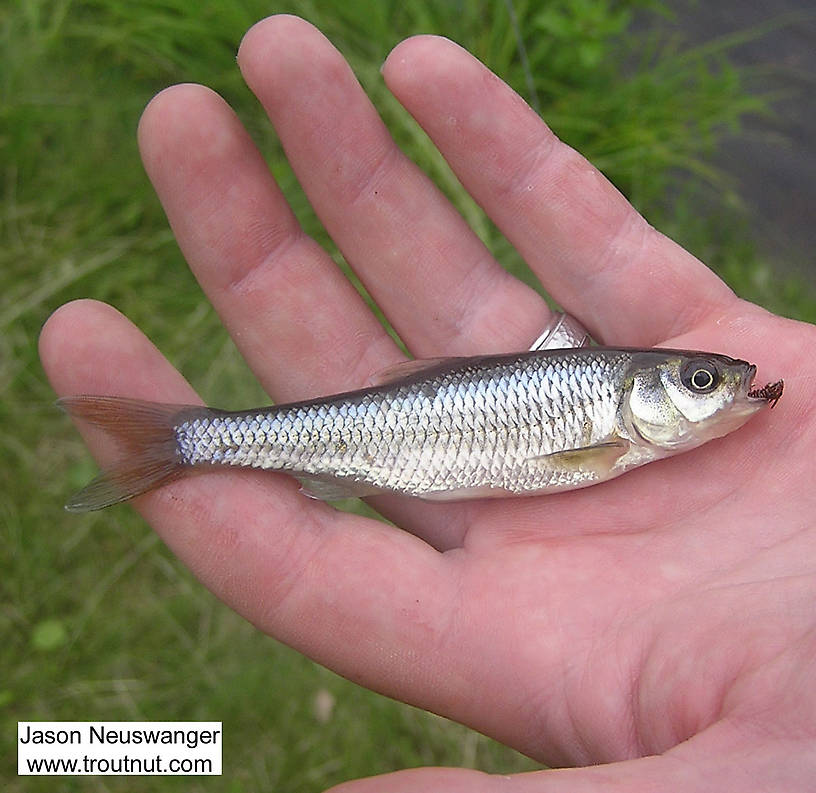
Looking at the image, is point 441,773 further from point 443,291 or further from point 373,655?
→ point 443,291

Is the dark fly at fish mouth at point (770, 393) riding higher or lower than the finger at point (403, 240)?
lower

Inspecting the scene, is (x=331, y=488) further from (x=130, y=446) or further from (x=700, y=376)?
(x=700, y=376)

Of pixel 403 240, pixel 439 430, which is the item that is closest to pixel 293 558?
pixel 439 430

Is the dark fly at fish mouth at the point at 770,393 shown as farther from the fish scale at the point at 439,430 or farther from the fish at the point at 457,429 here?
the fish scale at the point at 439,430

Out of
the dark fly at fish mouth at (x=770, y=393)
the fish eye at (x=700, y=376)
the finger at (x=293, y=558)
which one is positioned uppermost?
the fish eye at (x=700, y=376)

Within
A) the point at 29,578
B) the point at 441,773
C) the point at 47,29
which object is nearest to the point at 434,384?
the point at 441,773

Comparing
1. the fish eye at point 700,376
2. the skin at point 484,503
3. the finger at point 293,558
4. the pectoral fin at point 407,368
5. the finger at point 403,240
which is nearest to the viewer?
the skin at point 484,503

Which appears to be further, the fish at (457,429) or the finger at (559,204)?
the finger at (559,204)

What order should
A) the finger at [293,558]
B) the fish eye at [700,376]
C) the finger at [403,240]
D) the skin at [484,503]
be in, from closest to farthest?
1. the skin at [484,503]
2. the finger at [293,558]
3. the fish eye at [700,376]
4. the finger at [403,240]

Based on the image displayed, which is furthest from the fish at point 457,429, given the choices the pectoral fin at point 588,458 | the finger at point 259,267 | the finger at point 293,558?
the finger at point 259,267
